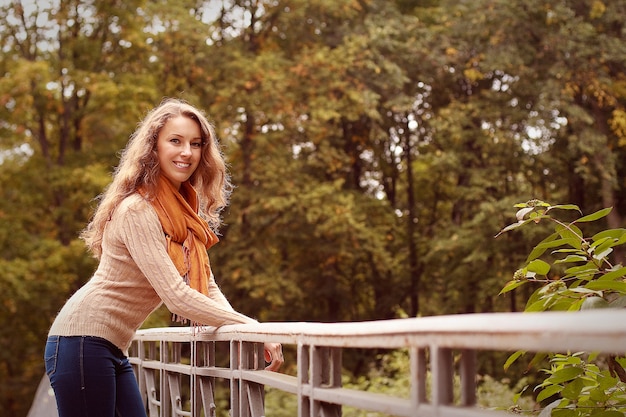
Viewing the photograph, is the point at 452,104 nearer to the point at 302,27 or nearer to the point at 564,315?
the point at 302,27

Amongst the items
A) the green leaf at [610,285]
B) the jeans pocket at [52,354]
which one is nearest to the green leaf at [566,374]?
the green leaf at [610,285]

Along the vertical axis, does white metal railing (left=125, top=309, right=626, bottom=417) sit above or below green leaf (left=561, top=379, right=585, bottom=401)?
above

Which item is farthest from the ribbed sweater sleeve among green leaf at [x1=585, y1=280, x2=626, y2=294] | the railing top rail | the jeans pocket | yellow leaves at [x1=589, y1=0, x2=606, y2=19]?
yellow leaves at [x1=589, y1=0, x2=606, y2=19]

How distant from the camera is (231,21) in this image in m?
17.2

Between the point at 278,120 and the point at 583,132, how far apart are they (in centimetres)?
533

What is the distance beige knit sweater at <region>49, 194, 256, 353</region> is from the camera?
2416mm

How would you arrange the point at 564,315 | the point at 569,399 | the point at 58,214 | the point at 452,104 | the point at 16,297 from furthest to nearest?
the point at 452,104 < the point at 58,214 < the point at 16,297 < the point at 569,399 < the point at 564,315

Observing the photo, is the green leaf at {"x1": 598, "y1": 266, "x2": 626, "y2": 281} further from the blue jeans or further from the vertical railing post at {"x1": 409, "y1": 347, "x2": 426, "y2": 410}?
the blue jeans

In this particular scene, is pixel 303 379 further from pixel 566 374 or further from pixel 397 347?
pixel 566 374

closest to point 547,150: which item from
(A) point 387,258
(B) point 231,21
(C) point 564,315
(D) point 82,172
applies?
(A) point 387,258

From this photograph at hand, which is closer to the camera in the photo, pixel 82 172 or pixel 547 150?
pixel 82 172

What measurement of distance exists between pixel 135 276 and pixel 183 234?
0.20 m

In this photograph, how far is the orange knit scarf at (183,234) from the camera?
8.41 ft

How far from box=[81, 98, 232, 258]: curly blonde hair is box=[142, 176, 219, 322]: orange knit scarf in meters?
0.05
